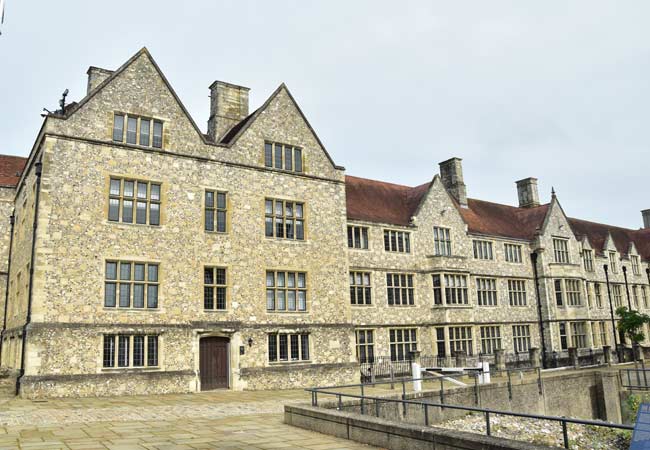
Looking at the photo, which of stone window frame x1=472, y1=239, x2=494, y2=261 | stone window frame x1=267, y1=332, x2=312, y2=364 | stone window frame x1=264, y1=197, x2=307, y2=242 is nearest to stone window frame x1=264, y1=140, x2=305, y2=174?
stone window frame x1=264, y1=197, x2=307, y2=242

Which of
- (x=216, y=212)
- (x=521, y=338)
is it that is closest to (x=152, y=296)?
(x=216, y=212)

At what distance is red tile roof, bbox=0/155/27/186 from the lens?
29.0 metres

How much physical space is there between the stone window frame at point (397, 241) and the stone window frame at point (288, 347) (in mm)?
8219

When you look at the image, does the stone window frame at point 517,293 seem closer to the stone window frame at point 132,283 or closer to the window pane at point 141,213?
the stone window frame at point 132,283

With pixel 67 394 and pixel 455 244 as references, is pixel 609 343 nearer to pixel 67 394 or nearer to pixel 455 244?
pixel 455 244

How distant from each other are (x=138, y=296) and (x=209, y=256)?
3363mm

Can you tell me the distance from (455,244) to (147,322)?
65.8 ft

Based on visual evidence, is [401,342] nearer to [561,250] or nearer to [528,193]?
[561,250]

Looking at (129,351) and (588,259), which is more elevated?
(588,259)

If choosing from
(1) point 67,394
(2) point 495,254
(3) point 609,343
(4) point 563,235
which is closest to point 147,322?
(1) point 67,394

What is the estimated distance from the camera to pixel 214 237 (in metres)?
23.4

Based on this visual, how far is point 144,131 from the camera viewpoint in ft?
73.9

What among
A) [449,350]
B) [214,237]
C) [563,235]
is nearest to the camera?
[214,237]

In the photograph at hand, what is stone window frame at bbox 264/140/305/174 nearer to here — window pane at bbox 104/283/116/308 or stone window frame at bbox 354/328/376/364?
window pane at bbox 104/283/116/308
